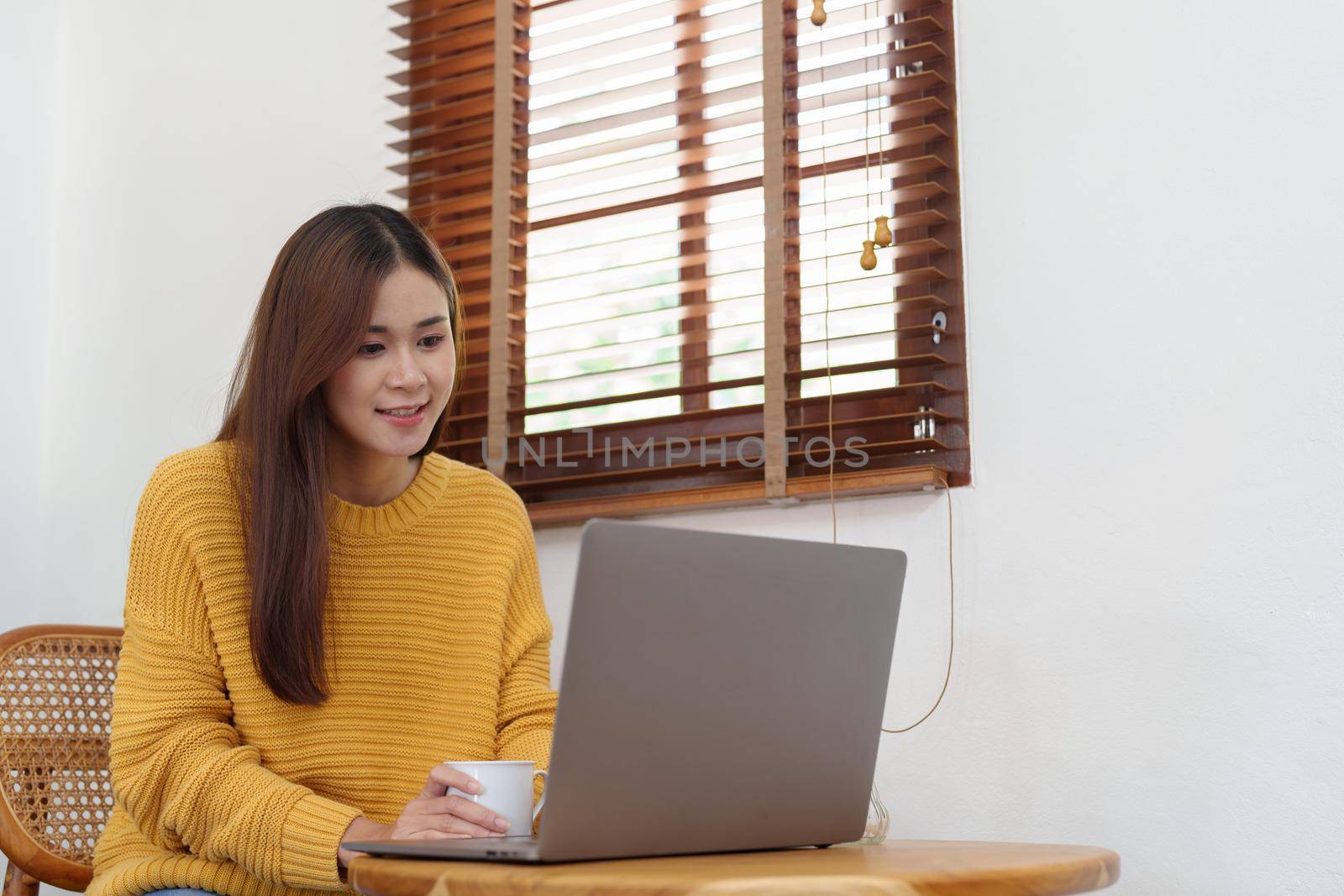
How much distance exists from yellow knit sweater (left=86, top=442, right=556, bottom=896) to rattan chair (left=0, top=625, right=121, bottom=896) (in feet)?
0.72

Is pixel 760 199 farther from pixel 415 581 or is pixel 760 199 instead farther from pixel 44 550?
pixel 44 550

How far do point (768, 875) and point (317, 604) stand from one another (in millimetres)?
777

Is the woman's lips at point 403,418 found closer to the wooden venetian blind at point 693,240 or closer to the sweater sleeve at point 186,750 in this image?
the sweater sleeve at point 186,750

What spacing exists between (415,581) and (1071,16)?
3.73 ft

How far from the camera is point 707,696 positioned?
95 cm

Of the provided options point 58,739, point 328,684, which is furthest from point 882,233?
point 58,739

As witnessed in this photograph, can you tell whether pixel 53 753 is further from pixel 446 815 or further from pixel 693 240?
pixel 693 240

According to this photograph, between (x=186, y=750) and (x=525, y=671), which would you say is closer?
(x=186, y=750)

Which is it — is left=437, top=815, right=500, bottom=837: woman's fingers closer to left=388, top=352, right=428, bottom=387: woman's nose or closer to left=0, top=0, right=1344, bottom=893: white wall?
left=388, top=352, right=428, bottom=387: woman's nose

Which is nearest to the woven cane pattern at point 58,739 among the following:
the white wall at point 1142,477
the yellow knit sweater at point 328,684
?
the yellow knit sweater at point 328,684

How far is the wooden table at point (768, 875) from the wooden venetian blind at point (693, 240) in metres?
0.83

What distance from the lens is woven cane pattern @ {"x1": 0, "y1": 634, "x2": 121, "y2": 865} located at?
1656 mm

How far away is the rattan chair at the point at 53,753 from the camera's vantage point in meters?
1.63

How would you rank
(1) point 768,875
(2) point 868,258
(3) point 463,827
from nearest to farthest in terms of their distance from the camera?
(1) point 768,875 → (3) point 463,827 → (2) point 868,258
